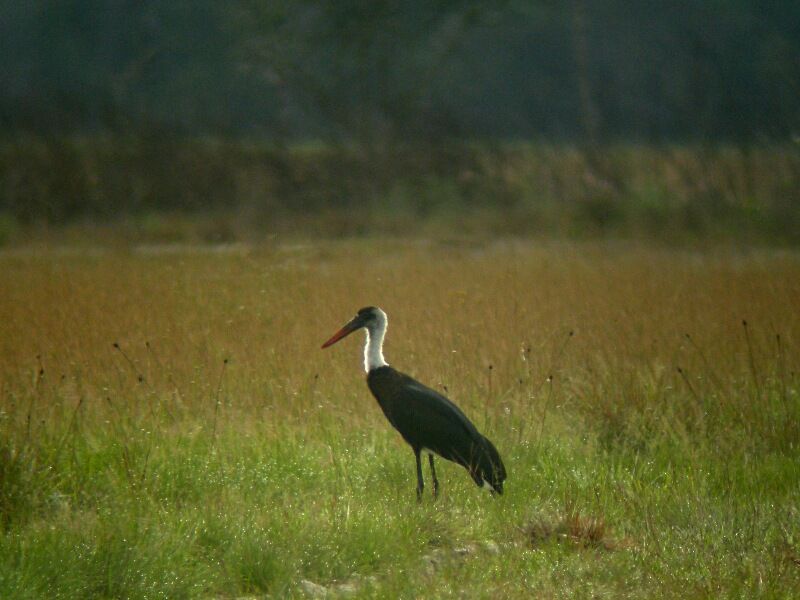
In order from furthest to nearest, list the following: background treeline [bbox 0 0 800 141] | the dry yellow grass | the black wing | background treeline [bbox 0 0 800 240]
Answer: background treeline [bbox 0 0 800 141]
background treeline [bbox 0 0 800 240]
the dry yellow grass
the black wing

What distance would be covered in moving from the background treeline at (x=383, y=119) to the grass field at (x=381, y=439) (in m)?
4.39

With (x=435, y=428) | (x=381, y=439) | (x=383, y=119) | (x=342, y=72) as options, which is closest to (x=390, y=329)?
(x=381, y=439)

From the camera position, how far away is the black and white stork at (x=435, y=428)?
522 centimetres

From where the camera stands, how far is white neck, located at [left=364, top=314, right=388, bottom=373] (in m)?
5.77

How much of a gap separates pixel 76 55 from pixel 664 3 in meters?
11.1

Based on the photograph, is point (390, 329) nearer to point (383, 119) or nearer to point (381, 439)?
point (381, 439)

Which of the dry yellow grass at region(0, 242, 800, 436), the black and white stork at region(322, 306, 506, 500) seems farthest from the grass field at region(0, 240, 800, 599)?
the black and white stork at region(322, 306, 506, 500)

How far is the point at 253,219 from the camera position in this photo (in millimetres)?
14695

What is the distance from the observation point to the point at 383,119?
18297 mm

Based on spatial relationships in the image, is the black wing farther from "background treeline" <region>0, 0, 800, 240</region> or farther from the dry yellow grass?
"background treeline" <region>0, 0, 800, 240</region>

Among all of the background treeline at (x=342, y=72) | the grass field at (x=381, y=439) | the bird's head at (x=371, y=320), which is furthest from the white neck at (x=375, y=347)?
the background treeline at (x=342, y=72)

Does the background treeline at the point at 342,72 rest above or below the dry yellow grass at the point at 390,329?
above

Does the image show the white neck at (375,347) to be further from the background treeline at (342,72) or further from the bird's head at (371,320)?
the background treeline at (342,72)

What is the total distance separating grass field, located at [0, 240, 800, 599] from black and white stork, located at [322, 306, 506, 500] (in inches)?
6.5
